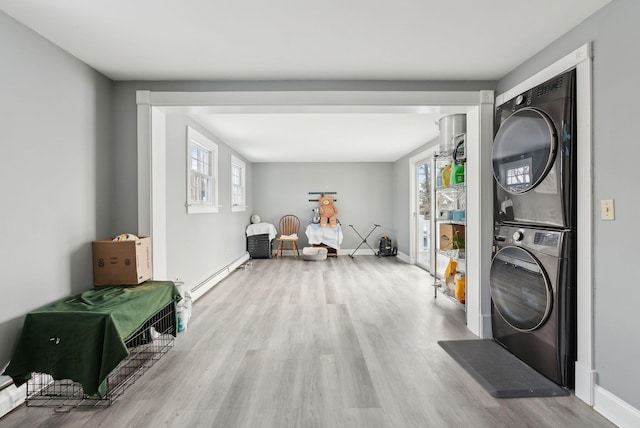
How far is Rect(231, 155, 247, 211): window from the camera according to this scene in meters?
6.29

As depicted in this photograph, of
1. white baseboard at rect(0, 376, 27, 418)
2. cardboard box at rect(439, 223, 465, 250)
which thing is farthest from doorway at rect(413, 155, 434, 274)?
white baseboard at rect(0, 376, 27, 418)

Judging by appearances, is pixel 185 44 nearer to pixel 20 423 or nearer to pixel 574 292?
pixel 20 423

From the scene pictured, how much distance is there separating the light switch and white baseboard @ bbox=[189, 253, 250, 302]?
3981 mm

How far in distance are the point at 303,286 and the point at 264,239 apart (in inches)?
111

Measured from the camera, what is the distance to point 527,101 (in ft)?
7.58

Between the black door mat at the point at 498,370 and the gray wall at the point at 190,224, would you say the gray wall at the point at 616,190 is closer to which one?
the black door mat at the point at 498,370

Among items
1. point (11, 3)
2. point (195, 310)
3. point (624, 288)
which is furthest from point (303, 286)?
point (11, 3)

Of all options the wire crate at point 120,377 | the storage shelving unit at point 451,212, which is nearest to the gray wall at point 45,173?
the wire crate at point 120,377

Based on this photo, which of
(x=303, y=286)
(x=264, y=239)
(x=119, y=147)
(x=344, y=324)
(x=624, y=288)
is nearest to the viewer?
(x=624, y=288)

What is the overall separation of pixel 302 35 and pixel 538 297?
2.39 meters

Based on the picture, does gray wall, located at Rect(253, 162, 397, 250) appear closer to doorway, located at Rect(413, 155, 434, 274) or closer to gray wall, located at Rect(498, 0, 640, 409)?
doorway, located at Rect(413, 155, 434, 274)

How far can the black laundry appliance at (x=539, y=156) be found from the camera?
1.99 metres

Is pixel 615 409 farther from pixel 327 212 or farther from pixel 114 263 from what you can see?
pixel 327 212

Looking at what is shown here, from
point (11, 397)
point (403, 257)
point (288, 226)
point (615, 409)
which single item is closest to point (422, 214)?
point (403, 257)
